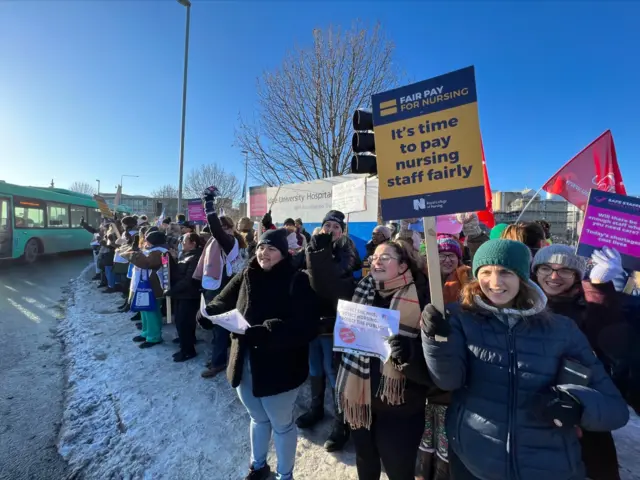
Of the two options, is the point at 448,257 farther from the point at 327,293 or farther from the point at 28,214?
the point at 28,214

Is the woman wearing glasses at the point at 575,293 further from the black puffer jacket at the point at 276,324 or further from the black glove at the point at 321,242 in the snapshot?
the black puffer jacket at the point at 276,324

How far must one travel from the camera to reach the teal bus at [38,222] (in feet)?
42.0

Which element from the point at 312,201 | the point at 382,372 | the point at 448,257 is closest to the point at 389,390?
the point at 382,372

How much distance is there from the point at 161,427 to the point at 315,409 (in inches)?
62.3

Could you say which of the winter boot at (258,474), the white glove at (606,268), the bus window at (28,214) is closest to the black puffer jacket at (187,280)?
the winter boot at (258,474)

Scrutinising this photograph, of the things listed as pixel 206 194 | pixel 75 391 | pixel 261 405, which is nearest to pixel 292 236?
pixel 206 194

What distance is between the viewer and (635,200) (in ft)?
9.73

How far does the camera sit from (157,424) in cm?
334

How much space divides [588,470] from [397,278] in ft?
6.04

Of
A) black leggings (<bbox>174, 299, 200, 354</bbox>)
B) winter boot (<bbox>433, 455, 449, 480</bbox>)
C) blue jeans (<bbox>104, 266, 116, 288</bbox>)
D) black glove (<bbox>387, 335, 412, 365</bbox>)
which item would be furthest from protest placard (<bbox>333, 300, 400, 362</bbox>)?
blue jeans (<bbox>104, 266, 116, 288</bbox>)

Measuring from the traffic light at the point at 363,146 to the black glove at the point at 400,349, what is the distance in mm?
1181

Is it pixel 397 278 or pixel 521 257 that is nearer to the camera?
pixel 521 257

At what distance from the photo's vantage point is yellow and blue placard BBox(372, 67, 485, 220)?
1785mm

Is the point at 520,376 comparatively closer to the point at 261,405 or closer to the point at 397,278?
the point at 397,278
